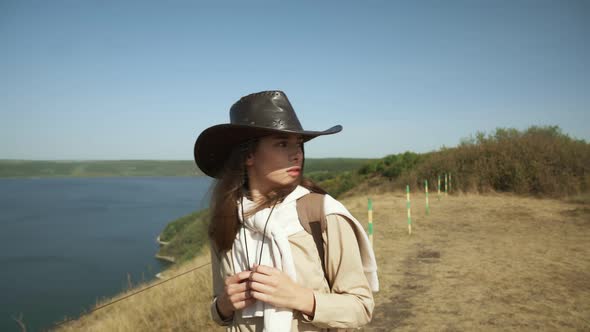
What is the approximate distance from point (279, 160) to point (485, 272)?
5643mm

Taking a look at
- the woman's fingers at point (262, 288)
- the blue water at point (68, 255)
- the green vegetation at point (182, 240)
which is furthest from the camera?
the green vegetation at point (182, 240)

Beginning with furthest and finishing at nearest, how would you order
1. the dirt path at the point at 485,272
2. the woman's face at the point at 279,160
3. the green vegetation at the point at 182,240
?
the green vegetation at the point at 182,240, the dirt path at the point at 485,272, the woman's face at the point at 279,160

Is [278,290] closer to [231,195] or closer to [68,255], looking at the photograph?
[231,195]

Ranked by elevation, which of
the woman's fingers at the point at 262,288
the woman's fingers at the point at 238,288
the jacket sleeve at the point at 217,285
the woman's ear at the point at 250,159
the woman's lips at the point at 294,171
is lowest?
the jacket sleeve at the point at 217,285

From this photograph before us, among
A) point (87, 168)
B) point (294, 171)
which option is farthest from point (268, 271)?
point (87, 168)

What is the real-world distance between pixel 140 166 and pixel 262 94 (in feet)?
548

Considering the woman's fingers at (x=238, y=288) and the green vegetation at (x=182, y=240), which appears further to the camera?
the green vegetation at (x=182, y=240)

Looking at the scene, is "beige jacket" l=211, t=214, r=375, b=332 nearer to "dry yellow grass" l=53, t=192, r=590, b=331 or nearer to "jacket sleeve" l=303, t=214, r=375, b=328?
"jacket sleeve" l=303, t=214, r=375, b=328

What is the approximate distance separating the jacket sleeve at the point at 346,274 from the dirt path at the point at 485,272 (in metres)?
3.15

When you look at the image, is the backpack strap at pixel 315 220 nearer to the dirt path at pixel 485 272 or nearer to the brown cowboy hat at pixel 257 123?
the brown cowboy hat at pixel 257 123

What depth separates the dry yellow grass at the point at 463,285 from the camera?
389cm

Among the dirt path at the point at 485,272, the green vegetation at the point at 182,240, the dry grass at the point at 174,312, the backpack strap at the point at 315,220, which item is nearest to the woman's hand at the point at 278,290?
the backpack strap at the point at 315,220

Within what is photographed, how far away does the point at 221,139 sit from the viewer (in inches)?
51.4

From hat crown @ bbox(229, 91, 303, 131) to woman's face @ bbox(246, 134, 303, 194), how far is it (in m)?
0.06
